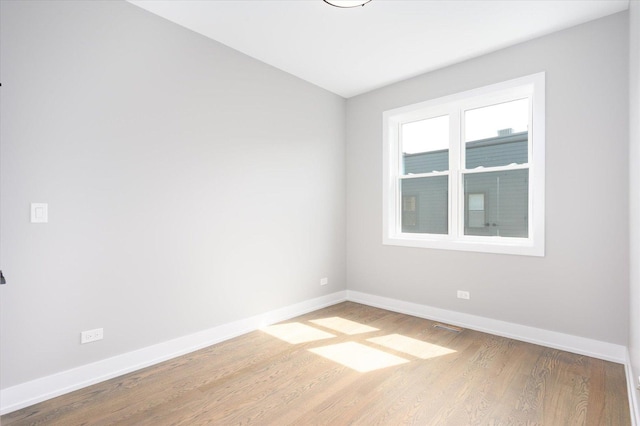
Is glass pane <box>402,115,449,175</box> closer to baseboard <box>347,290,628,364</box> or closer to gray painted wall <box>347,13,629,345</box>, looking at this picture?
gray painted wall <box>347,13,629,345</box>

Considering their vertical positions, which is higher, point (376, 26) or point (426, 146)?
point (376, 26)

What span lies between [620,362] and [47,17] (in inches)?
201

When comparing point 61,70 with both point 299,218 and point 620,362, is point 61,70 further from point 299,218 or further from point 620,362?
point 620,362

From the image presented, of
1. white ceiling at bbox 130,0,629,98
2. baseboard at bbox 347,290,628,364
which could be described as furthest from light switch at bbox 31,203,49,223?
baseboard at bbox 347,290,628,364

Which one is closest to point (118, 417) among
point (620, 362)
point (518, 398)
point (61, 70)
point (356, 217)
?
point (61, 70)

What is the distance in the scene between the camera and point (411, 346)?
3.08 metres

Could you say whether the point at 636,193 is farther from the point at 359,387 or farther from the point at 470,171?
the point at 359,387

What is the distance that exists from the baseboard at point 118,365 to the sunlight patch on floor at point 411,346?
1.26 metres

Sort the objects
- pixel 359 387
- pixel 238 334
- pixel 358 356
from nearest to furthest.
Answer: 1. pixel 359 387
2. pixel 358 356
3. pixel 238 334

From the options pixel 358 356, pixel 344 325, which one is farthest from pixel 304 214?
pixel 358 356

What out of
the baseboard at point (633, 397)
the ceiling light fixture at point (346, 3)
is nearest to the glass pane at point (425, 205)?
the baseboard at point (633, 397)

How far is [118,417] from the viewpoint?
2027mm

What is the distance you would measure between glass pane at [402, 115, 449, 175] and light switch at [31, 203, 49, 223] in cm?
372

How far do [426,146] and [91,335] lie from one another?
390 cm
